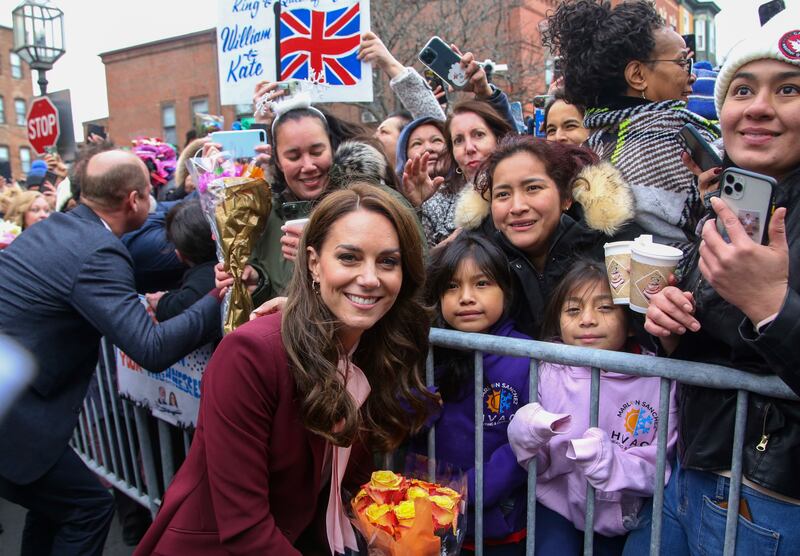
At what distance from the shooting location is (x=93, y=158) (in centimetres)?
336

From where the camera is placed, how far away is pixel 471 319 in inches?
98.4

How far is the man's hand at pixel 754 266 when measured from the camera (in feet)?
4.66

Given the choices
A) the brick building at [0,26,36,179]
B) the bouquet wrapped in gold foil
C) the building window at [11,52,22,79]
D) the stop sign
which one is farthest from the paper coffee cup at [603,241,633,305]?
the building window at [11,52,22,79]

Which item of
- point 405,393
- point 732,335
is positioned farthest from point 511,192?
point 732,335

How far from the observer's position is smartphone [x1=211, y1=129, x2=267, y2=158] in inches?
113

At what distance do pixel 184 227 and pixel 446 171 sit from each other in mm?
1599

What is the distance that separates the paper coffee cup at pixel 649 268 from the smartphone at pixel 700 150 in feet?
1.34

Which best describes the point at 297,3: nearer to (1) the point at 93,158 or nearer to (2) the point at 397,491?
(1) the point at 93,158

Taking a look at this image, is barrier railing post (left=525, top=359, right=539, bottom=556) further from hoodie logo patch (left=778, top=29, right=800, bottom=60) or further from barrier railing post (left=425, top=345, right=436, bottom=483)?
hoodie logo patch (left=778, top=29, right=800, bottom=60)

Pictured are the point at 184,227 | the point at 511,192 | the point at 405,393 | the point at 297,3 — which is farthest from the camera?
the point at 297,3

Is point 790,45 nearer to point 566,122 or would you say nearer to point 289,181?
point 289,181

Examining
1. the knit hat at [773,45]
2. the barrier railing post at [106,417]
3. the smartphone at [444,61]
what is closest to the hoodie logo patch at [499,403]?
the knit hat at [773,45]

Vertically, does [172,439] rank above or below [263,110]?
below

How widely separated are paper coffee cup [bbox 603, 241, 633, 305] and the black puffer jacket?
17 centimetres
